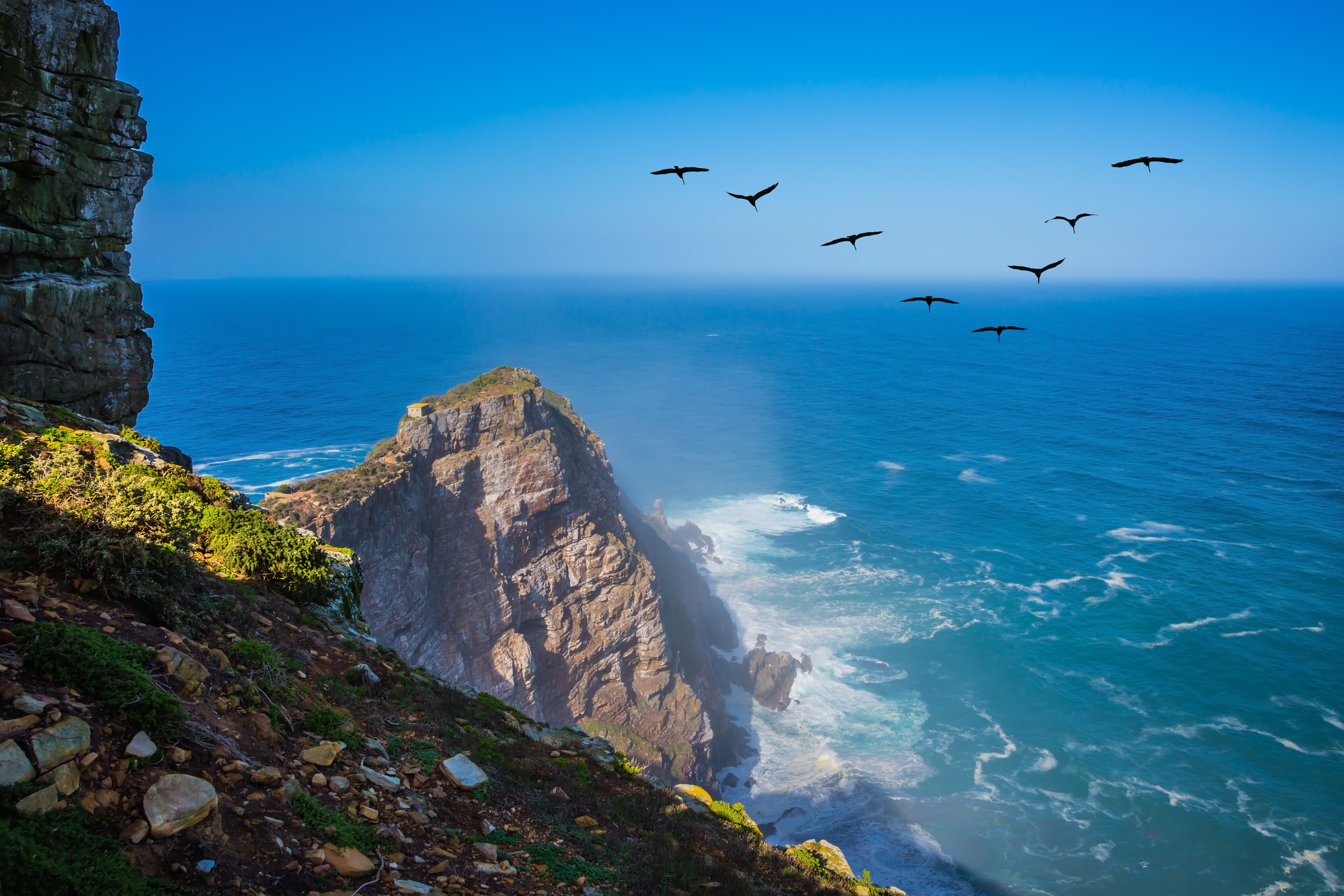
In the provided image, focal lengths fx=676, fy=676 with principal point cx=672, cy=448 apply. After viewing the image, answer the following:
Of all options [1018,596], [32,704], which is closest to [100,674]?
[32,704]

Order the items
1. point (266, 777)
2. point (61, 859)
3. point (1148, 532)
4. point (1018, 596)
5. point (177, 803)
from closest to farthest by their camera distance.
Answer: point (61, 859) < point (177, 803) < point (266, 777) < point (1018, 596) < point (1148, 532)

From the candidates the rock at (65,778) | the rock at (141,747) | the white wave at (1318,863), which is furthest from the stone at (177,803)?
the white wave at (1318,863)

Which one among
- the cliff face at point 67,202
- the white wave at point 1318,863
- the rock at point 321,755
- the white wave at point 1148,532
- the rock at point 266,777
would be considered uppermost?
the cliff face at point 67,202

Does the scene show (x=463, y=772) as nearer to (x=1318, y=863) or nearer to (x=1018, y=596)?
(x=1318, y=863)

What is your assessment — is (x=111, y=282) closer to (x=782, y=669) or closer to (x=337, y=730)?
(x=337, y=730)

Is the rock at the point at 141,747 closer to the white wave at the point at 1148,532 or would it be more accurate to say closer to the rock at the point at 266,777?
the rock at the point at 266,777

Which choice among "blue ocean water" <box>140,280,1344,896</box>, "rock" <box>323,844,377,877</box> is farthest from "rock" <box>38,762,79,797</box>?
"blue ocean water" <box>140,280,1344,896</box>
